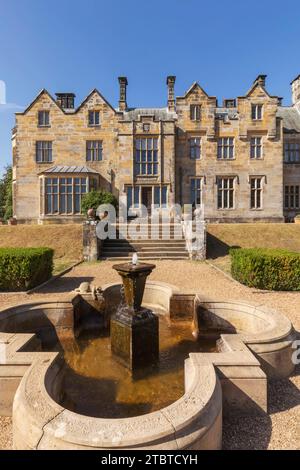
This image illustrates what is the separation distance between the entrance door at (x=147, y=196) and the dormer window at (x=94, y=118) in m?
7.85

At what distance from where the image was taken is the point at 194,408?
Result: 9.71ft

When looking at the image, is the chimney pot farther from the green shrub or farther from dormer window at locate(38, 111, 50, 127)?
dormer window at locate(38, 111, 50, 127)

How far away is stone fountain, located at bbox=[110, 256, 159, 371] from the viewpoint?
16.8ft

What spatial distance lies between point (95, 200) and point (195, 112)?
12.8 meters

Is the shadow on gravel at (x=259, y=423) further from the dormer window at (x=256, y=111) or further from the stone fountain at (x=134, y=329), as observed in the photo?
the dormer window at (x=256, y=111)

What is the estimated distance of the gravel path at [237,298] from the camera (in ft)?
10.7

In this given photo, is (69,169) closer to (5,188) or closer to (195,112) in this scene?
(195,112)

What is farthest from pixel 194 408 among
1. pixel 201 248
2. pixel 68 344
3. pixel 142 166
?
pixel 142 166

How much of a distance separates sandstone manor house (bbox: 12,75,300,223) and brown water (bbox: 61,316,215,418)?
20.7m

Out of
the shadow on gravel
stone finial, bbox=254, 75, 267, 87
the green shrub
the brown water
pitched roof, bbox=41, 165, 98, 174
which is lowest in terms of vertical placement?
the brown water

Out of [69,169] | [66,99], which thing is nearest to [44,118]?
[66,99]

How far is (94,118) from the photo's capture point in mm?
26406

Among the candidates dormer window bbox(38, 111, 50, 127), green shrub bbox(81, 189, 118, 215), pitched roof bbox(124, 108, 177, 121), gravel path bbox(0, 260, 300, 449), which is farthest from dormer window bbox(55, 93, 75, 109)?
gravel path bbox(0, 260, 300, 449)

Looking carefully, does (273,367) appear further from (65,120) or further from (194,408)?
(65,120)
